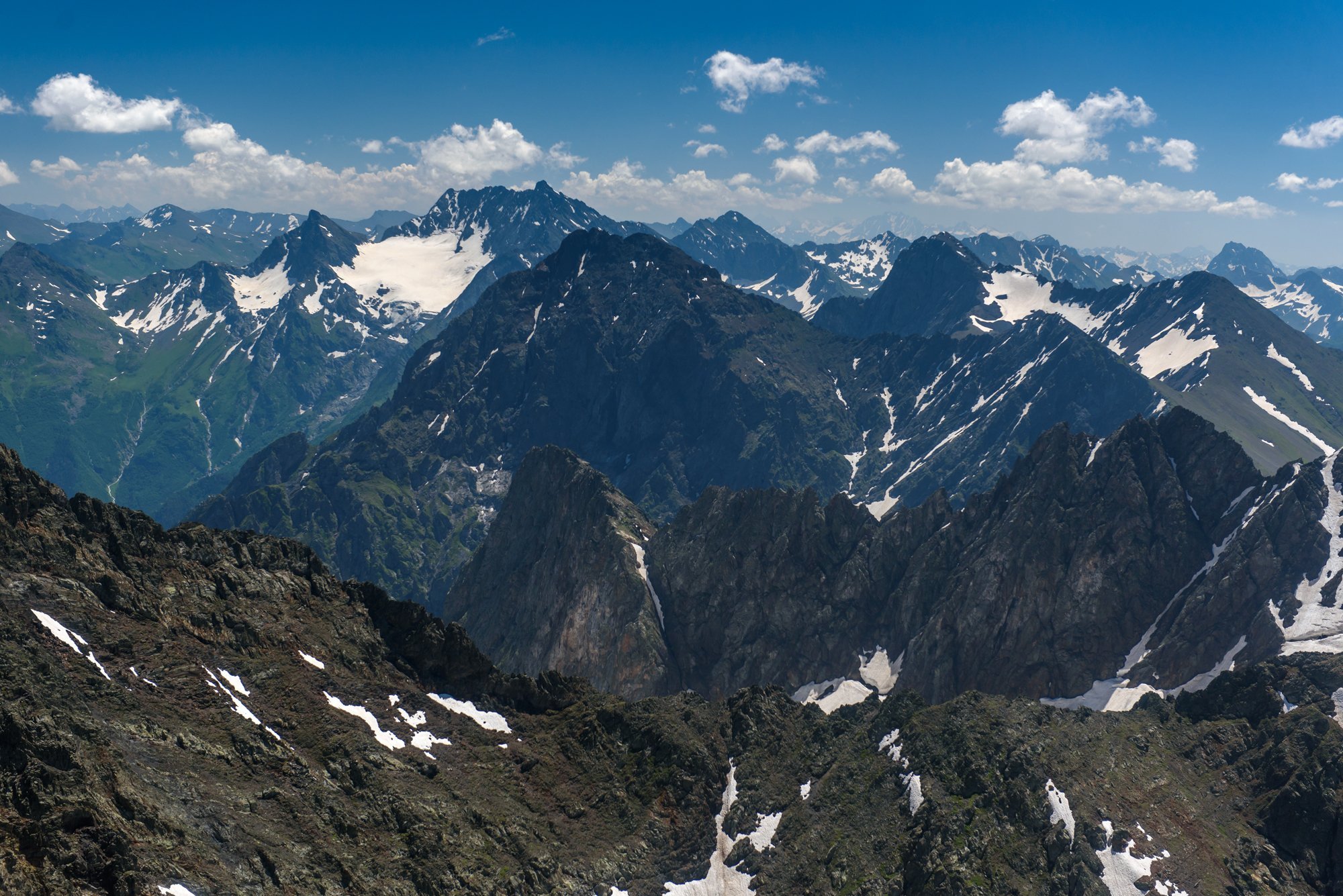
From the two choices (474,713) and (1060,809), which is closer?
(1060,809)

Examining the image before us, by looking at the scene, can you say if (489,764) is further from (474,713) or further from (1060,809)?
(1060,809)

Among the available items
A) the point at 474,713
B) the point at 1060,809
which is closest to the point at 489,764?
the point at 474,713

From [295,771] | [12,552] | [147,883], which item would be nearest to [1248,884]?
[295,771]

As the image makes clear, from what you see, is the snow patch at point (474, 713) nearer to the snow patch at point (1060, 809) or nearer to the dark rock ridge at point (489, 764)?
the dark rock ridge at point (489, 764)

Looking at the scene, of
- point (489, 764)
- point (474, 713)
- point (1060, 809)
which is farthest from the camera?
point (474, 713)

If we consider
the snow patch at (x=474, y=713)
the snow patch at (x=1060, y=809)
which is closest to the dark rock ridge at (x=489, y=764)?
the snow patch at (x=1060, y=809)

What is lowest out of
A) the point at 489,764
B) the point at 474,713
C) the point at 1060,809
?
the point at 489,764

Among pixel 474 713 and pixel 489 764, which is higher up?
pixel 474 713

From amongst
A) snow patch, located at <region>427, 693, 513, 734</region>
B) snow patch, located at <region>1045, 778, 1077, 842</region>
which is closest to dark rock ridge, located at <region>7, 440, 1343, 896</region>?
snow patch, located at <region>1045, 778, 1077, 842</region>
